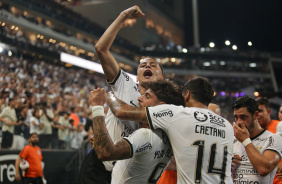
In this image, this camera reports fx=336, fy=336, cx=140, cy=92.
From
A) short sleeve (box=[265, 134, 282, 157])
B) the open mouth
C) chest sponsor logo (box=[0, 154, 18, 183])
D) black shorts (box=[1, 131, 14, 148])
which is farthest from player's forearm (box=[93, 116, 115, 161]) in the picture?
chest sponsor logo (box=[0, 154, 18, 183])

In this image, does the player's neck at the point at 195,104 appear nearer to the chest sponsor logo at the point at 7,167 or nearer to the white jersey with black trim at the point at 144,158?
the white jersey with black trim at the point at 144,158

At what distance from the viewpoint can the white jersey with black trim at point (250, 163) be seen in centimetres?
398

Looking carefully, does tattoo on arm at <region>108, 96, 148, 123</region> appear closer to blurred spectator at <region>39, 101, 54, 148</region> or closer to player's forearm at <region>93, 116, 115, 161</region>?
player's forearm at <region>93, 116, 115, 161</region>

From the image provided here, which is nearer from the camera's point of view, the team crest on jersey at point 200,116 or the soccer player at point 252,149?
the team crest on jersey at point 200,116

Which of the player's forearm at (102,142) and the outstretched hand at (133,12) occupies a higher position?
the outstretched hand at (133,12)

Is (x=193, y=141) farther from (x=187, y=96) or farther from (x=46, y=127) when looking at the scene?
(x=46, y=127)

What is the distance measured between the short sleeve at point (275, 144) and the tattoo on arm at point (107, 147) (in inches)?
77.6

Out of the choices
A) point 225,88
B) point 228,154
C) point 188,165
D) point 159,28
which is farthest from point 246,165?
point 159,28

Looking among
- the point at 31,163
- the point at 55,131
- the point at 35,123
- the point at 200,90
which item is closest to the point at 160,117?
the point at 200,90

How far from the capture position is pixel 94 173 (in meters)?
4.36

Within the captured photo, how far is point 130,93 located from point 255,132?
1.64 metres

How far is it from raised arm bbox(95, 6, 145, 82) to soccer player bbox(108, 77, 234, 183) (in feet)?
2.95

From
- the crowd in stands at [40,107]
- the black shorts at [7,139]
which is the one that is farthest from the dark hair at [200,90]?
the black shorts at [7,139]

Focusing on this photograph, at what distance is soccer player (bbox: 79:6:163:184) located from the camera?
3.82 meters
